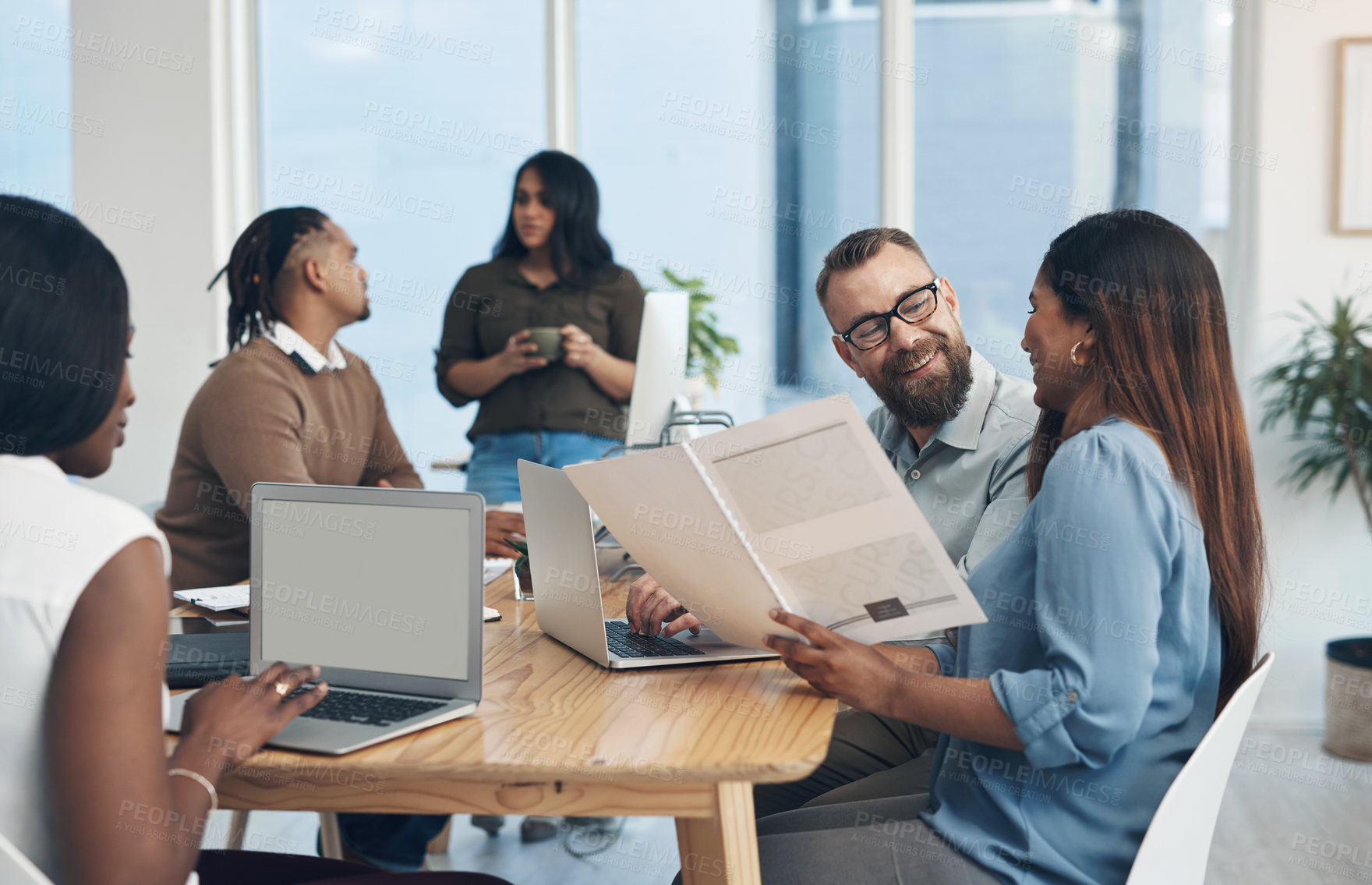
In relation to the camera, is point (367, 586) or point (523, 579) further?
point (523, 579)

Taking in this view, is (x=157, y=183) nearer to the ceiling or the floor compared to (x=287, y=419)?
nearer to the ceiling

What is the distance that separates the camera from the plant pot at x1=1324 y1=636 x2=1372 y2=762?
3.07m

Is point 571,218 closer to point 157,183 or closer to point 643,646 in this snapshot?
point 643,646

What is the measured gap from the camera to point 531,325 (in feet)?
9.76

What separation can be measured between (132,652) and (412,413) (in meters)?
3.46

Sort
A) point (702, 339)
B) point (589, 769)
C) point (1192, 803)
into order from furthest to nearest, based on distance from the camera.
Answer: point (702, 339), point (1192, 803), point (589, 769)

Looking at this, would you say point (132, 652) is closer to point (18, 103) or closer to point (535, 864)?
point (535, 864)

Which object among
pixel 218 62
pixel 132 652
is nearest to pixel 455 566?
pixel 132 652

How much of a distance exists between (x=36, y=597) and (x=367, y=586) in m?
0.36

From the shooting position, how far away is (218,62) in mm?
4035

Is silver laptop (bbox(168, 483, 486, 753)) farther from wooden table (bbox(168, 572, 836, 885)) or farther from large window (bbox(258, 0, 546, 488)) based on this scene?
large window (bbox(258, 0, 546, 488))

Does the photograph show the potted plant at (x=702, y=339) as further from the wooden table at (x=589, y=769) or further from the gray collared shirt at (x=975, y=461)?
the wooden table at (x=589, y=769)

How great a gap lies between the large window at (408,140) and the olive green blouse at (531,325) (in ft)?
3.98

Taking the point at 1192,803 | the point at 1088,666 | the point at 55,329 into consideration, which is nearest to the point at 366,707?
the point at 55,329
